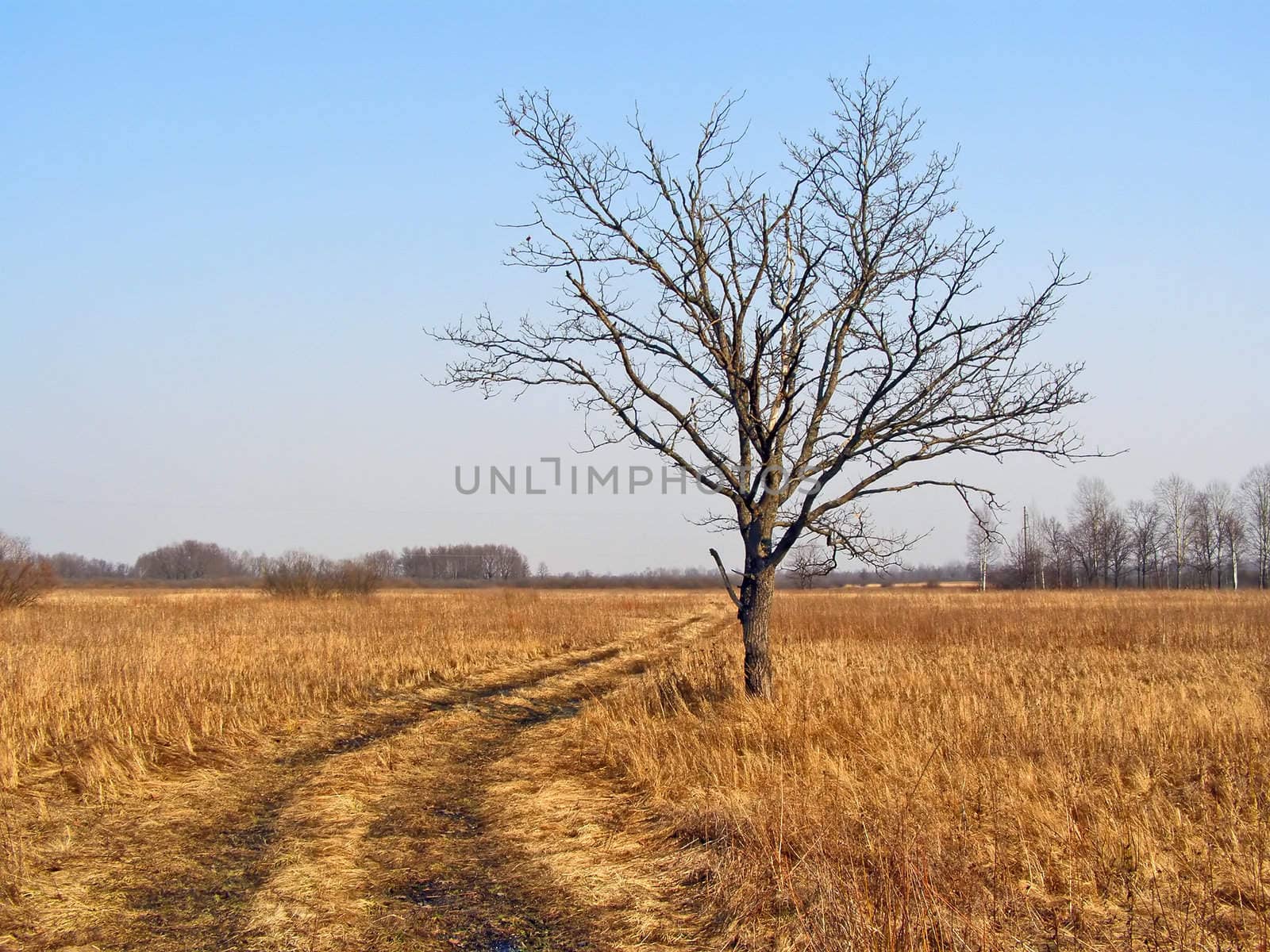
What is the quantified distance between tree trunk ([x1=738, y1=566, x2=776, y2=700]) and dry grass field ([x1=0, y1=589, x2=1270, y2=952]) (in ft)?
1.07

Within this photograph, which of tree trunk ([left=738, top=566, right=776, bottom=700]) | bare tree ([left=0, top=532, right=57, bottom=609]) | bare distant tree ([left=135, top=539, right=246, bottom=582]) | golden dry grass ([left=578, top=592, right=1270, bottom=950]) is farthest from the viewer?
bare distant tree ([left=135, top=539, right=246, bottom=582])

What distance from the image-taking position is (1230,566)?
89438 mm

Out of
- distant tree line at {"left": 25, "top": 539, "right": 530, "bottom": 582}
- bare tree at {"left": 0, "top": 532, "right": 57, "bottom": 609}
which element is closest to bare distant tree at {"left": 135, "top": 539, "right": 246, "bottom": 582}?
distant tree line at {"left": 25, "top": 539, "right": 530, "bottom": 582}

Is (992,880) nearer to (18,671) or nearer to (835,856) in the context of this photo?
(835,856)

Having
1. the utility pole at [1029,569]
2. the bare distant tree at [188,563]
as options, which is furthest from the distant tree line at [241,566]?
the utility pole at [1029,569]

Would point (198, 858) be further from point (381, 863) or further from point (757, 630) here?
point (757, 630)

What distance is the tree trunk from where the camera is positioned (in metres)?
9.43

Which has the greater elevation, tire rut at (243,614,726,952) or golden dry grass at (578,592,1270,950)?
golden dry grass at (578,592,1270,950)

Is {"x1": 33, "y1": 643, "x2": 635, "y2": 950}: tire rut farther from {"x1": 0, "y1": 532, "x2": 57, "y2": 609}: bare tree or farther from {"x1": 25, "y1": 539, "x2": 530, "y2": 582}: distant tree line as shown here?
{"x1": 25, "y1": 539, "x2": 530, "y2": 582}: distant tree line

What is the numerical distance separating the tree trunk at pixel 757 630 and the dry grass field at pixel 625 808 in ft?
1.07

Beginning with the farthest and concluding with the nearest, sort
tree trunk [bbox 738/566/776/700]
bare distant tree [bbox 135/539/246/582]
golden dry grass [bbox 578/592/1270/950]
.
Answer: bare distant tree [bbox 135/539/246/582], tree trunk [bbox 738/566/776/700], golden dry grass [bbox 578/592/1270/950]

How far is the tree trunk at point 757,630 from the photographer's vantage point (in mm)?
9430

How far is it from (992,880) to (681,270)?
652 centimetres

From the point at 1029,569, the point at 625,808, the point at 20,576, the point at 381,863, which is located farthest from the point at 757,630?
the point at 1029,569
